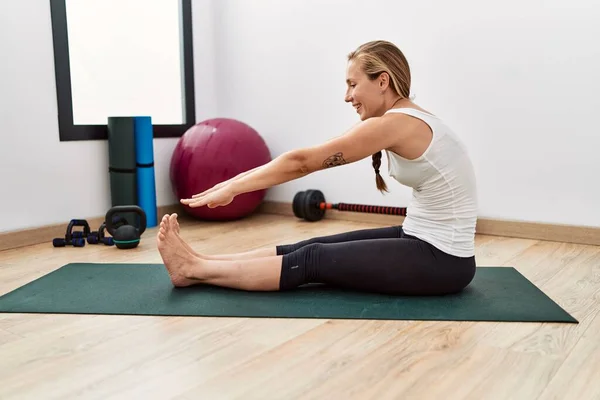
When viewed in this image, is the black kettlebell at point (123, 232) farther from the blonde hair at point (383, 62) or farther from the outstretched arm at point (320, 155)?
the blonde hair at point (383, 62)

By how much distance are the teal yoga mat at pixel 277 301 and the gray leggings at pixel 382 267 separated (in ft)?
0.16

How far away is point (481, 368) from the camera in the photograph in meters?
1.35

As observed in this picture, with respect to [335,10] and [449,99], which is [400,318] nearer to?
[449,99]

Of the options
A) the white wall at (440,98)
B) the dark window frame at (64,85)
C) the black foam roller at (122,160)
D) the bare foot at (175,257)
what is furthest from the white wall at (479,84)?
the bare foot at (175,257)

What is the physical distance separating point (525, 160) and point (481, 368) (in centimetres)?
185

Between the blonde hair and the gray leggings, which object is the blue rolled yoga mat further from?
the blonde hair

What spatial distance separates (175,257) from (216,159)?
147cm

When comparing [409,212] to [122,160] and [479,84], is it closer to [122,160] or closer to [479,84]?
[479,84]

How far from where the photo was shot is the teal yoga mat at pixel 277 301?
5.70 feet

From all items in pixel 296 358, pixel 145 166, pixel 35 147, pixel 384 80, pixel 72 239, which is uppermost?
pixel 384 80

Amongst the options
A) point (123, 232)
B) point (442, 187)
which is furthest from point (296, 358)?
point (123, 232)

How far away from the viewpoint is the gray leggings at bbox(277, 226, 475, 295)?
5.98ft

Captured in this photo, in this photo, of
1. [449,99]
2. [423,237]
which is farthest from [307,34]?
[423,237]

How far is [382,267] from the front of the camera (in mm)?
1827
